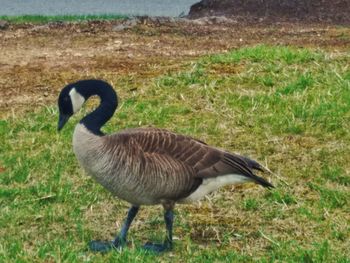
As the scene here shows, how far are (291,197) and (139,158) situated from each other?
6.45 ft

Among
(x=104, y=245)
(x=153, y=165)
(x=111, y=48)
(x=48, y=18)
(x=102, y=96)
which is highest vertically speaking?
(x=102, y=96)

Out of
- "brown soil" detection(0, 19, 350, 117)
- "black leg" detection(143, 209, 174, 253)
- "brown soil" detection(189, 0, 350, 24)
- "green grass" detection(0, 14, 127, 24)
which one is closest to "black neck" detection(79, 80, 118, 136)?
"black leg" detection(143, 209, 174, 253)

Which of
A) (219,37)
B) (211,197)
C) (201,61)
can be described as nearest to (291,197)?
(211,197)

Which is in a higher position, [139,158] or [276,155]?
[139,158]

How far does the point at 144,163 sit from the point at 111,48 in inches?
374

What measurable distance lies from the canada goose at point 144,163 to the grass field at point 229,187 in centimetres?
41

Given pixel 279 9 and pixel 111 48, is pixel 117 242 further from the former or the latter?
pixel 279 9

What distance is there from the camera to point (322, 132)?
961 centimetres

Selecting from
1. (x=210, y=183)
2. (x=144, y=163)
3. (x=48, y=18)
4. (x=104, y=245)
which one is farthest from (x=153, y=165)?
(x=48, y=18)

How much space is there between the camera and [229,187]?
27.7ft

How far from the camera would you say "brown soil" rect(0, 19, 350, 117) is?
41.3 ft

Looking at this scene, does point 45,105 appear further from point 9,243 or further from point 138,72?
point 9,243

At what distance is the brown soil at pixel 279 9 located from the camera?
25047 mm

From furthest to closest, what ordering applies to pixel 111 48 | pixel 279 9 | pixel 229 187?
pixel 279 9, pixel 111 48, pixel 229 187
